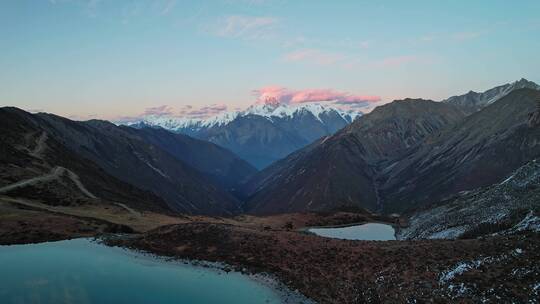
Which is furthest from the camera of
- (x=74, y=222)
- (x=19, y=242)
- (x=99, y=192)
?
(x=99, y=192)

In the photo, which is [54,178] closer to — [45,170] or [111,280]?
[45,170]

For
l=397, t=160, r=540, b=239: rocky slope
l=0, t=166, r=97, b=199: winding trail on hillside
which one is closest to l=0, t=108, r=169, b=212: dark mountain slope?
A: l=0, t=166, r=97, b=199: winding trail on hillside

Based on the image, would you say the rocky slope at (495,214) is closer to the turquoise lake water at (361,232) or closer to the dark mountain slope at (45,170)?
the turquoise lake water at (361,232)

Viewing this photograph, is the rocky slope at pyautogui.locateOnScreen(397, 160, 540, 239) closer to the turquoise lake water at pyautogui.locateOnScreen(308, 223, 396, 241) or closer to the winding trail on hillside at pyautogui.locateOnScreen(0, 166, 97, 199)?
the turquoise lake water at pyautogui.locateOnScreen(308, 223, 396, 241)

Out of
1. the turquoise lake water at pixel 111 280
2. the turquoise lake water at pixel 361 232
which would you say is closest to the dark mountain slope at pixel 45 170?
the turquoise lake water at pixel 111 280

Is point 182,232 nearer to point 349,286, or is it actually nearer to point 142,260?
point 142,260

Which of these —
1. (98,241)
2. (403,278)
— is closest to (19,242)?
(98,241)
